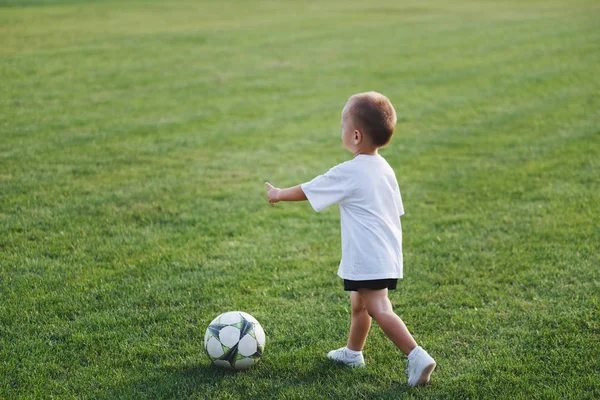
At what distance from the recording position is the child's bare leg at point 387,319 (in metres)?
3.67

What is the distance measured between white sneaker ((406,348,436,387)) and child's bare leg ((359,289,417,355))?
0.08m

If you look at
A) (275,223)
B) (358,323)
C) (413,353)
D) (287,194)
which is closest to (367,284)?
(358,323)

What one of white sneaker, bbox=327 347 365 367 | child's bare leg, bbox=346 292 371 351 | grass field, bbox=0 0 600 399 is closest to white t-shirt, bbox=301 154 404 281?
child's bare leg, bbox=346 292 371 351

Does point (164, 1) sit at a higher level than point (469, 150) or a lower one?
higher

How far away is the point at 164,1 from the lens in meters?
28.4

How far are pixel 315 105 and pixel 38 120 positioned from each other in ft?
16.1

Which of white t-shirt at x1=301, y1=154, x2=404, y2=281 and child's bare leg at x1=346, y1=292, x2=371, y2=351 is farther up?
white t-shirt at x1=301, y1=154, x2=404, y2=281

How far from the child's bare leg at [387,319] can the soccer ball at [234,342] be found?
2.54ft

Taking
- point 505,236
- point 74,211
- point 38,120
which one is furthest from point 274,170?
point 38,120

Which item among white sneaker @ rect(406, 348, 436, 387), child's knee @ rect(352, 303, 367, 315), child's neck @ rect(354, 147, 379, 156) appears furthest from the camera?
child's knee @ rect(352, 303, 367, 315)

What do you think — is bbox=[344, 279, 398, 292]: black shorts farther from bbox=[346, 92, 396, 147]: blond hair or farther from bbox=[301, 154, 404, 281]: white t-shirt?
bbox=[346, 92, 396, 147]: blond hair

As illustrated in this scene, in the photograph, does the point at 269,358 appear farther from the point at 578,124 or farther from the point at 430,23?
the point at 430,23

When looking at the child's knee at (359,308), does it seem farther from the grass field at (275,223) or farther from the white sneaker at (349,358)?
the grass field at (275,223)

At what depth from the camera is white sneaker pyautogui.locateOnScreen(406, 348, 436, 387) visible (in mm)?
3594
